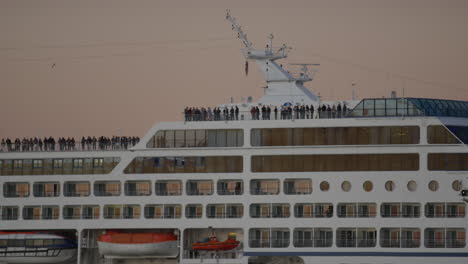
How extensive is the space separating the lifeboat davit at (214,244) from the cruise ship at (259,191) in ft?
0.30

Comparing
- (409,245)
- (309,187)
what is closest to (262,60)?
(309,187)

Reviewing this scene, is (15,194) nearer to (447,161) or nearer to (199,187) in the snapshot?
(199,187)

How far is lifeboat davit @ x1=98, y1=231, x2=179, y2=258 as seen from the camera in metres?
59.0

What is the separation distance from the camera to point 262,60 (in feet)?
216

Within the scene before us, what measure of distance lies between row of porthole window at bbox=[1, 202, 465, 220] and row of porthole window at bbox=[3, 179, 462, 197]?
75cm

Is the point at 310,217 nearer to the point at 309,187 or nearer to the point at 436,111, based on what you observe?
the point at 309,187

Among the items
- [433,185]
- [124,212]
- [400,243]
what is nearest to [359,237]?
[400,243]

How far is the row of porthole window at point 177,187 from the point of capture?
5816 centimetres

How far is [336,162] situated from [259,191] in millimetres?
4612

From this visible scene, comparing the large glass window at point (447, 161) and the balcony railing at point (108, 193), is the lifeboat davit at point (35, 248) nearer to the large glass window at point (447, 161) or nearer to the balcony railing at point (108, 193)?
the balcony railing at point (108, 193)

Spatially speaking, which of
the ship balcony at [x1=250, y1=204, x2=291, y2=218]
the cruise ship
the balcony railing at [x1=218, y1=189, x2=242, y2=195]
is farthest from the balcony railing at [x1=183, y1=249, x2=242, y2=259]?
the balcony railing at [x1=218, y1=189, x2=242, y2=195]

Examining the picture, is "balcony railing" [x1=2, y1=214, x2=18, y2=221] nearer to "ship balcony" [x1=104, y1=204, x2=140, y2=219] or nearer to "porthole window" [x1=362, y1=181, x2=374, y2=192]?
"ship balcony" [x1=104, y1=204, x2=140, y2=219]

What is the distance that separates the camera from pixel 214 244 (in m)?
58.8

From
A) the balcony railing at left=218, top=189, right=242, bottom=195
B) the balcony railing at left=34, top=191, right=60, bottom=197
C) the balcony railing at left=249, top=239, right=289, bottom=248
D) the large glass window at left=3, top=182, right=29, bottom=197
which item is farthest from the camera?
the large glass window at left=3, top=182, right=29, bottom=197
